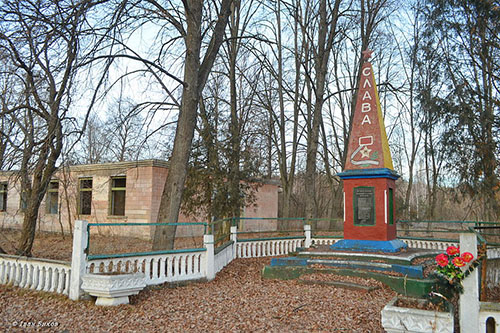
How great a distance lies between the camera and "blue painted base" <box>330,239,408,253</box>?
32.3 feet

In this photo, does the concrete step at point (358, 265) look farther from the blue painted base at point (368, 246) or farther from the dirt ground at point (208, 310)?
the blue painted base at point (368, 246)

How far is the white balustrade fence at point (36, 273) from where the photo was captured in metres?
6.54

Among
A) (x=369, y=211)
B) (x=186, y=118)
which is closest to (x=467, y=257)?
(x=369, y=211)

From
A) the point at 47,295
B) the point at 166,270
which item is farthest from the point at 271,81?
the point at 47,295

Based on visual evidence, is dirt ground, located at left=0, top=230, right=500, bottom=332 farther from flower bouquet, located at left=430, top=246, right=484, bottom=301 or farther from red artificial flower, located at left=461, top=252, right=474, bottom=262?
red artificial flower, located at left=461, top=252, right=474, bottom=262

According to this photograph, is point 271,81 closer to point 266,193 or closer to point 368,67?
point 266,193

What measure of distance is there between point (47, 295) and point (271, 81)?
61.6 feet

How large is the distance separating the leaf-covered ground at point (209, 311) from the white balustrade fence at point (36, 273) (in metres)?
0.16

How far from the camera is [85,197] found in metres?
20.2

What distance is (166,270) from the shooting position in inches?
309

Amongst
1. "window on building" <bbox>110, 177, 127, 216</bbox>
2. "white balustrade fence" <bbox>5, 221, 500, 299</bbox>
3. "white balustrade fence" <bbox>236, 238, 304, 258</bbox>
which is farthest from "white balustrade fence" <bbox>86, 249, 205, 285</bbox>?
"window on building" <bbox>110, 177, 127, 216</bbox>

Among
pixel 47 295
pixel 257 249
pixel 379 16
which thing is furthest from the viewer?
pixel 379 16

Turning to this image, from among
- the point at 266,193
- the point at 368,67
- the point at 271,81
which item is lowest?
the point at 266,193

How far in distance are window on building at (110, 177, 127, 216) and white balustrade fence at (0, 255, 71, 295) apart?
1129 cm
